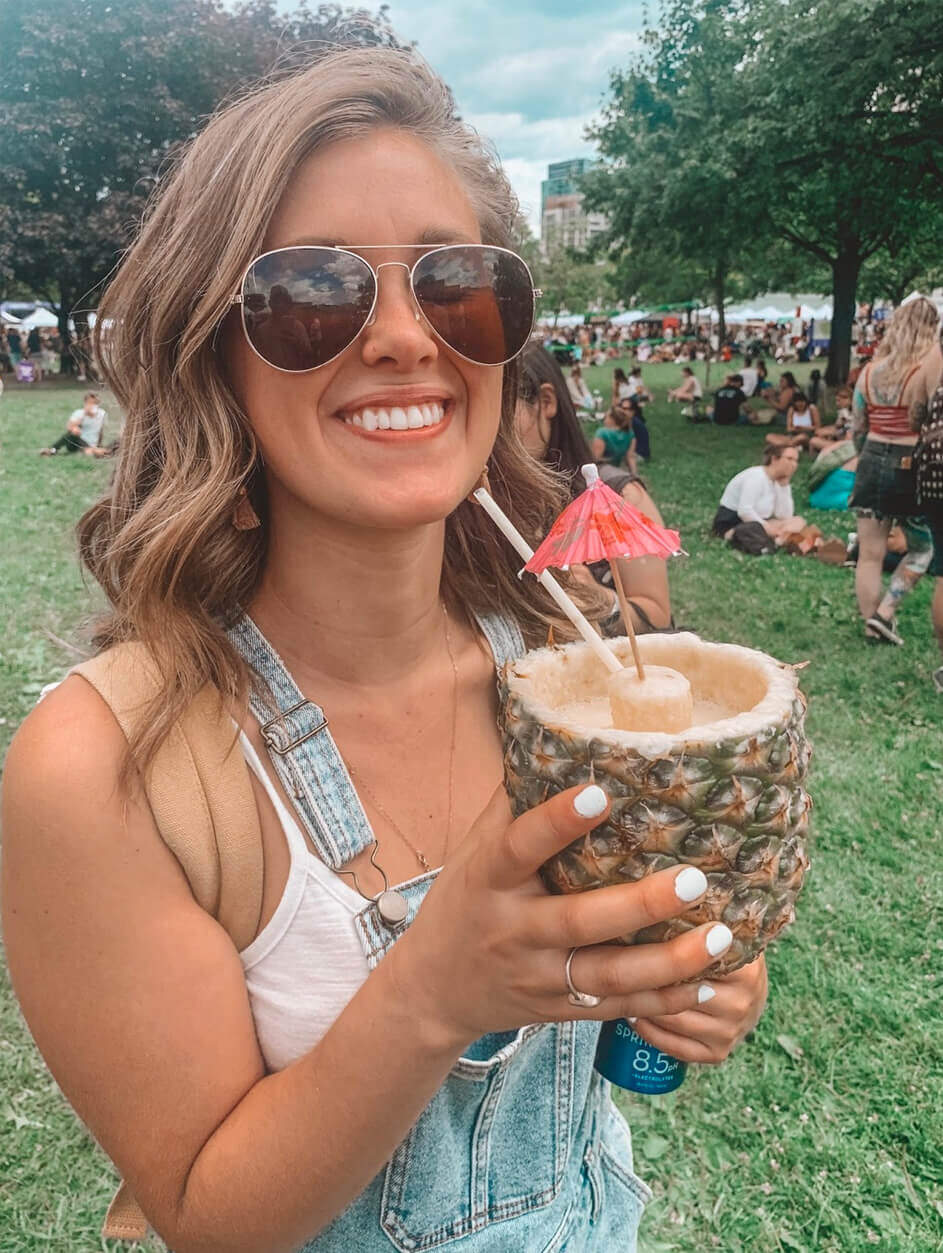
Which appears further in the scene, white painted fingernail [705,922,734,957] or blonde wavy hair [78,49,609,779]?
blonde wavy hair [78,49,609,779]

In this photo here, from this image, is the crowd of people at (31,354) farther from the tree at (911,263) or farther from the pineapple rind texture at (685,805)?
the pineapple rind texture at (685,805)

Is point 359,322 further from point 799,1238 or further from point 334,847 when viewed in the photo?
point 799,1238

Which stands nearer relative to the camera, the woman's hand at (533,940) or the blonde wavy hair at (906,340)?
the woman's hand at (533,940)

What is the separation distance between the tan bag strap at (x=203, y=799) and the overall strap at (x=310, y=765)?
9cm

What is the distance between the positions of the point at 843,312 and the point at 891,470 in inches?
803

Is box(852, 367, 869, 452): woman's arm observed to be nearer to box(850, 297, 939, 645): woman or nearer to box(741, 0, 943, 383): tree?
box(850, 297, 939, 645): woman

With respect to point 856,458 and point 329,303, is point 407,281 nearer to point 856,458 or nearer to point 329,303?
point 329,303

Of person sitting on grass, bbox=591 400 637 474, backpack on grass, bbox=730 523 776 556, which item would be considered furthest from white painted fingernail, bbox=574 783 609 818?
person sitting on grass, bbox=591 400 637 474

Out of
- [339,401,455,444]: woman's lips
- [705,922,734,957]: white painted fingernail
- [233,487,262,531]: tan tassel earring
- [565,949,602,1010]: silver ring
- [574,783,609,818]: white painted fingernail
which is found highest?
[339,401,455,444]: woman's lips

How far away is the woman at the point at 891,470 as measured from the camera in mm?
8242

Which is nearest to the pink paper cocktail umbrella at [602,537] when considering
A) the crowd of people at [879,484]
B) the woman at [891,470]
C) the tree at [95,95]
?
the crowd of people at [879,484]

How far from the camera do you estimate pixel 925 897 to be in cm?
504

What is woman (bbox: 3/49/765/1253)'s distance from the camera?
1304 millimetres

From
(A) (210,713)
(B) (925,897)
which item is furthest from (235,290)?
(B) (925,897)
